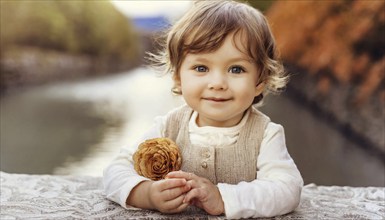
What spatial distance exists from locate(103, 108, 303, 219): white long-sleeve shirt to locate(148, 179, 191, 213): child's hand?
0.05m

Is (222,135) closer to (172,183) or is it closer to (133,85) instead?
(172,183)

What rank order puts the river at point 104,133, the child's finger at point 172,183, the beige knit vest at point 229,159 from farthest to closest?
the river at point 104,133 → the beige knit vest at point 229,159 → the child's finger at point 172,183

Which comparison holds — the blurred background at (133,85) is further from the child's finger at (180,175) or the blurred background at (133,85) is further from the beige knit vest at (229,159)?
the child's finger at (180,175)

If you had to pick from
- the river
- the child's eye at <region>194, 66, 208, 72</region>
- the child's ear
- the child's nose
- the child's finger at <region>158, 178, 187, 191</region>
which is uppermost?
the child's eye at <region>194, 66, 208, 72</region>

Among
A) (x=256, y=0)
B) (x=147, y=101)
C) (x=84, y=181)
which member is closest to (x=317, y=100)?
(x=256, y=0)

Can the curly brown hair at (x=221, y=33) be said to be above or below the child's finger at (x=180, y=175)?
above

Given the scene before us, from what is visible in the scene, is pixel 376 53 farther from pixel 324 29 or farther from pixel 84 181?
pixel 84 181

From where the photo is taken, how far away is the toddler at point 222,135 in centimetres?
104

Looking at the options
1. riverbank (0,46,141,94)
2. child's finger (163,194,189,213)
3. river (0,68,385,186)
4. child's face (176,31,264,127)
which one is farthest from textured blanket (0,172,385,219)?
riverbank (0,46,141,94)

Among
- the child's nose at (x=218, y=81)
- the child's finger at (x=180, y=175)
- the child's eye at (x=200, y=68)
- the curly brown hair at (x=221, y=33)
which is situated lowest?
the child's finger at (x=180, y=175)

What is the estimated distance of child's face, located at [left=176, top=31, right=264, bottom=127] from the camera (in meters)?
1.08

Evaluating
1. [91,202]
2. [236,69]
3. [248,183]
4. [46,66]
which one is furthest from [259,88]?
[46,66]

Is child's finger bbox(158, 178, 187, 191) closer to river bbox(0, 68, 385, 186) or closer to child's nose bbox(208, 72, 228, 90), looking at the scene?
child's nose bbox(208, 72, 228, 90)

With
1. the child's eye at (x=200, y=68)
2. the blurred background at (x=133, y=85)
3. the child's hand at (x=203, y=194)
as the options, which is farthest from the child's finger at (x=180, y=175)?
the blurred background at (x=133, y=85)
